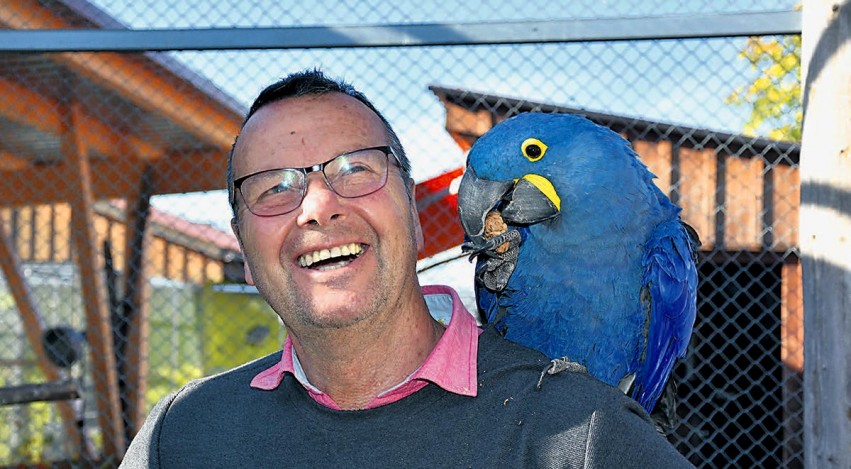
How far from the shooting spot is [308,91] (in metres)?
1.36

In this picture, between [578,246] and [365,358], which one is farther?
[578,246]

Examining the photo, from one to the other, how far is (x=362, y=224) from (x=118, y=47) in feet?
4.74

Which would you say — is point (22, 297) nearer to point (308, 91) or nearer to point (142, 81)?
point (142, 81)

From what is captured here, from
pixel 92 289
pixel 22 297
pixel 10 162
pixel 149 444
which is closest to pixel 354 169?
pixel 149 444

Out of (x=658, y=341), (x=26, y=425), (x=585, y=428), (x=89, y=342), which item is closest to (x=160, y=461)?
(x=585, y=428)

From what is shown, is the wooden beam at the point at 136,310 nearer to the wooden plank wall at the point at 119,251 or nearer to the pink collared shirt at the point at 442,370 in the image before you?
the wooden plank wall at the point at 119,251

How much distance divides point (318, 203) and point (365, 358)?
0.27 meters

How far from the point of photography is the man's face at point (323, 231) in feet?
4.09

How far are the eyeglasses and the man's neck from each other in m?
0.22

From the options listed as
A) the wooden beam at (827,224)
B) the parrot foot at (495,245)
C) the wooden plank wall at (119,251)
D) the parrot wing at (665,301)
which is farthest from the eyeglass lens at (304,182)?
the wooden plank wall at (119,251)

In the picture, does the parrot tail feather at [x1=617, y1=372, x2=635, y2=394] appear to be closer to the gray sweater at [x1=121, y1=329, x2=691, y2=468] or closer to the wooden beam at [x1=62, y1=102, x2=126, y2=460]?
the gray sweater at [x1=121, y1=329, x2=691, y2=468]

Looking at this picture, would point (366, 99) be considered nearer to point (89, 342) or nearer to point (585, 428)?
point (585, 428)

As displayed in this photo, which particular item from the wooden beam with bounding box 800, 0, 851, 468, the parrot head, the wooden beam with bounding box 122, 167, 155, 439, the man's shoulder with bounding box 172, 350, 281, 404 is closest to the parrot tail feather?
the parrot head

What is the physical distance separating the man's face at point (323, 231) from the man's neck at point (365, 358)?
0.03m
